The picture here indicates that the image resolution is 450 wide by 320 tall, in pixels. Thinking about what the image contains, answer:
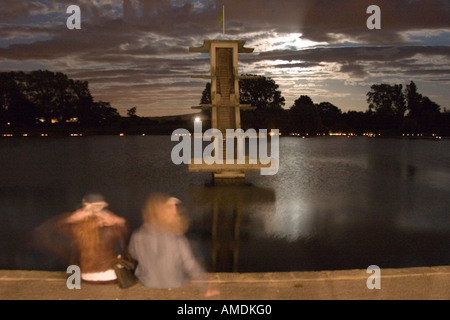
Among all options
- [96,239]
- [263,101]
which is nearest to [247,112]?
[263,101]

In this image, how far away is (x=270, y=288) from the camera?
645cm

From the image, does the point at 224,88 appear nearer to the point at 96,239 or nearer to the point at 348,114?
the point at 96,239

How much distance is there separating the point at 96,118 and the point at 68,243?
424 ft

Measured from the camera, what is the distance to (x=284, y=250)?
15617mm

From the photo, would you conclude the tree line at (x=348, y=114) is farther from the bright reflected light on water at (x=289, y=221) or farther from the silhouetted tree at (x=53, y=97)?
the bright reflected light on water at (x=289, y=221)

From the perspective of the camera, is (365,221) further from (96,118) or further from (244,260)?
(96,118)

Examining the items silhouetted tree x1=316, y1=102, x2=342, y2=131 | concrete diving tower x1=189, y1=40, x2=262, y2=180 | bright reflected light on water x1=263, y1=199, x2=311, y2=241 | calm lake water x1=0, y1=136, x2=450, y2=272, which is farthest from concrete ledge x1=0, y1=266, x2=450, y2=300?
silhouetted tree x1=316, y1=102, x2=342, y2=131

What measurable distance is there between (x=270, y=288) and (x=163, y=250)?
5.52 feet

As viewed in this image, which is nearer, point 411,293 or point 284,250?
point 411,293

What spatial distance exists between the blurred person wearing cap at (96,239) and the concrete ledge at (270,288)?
0.17 metres

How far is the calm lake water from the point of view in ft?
47.8

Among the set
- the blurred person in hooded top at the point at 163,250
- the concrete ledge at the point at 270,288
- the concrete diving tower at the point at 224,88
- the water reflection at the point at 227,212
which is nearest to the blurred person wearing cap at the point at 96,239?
the concrete ledge at the point at 270,288

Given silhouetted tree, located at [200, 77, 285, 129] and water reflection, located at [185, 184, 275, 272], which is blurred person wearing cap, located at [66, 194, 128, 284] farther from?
silhouetted tree, located at [200, 77, 285, 129]
